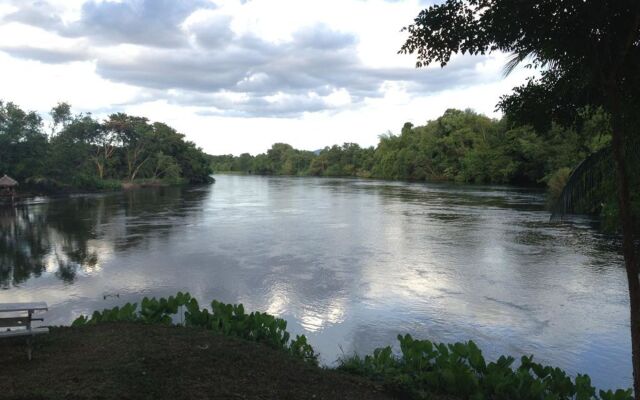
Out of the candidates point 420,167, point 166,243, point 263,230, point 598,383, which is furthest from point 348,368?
point 420,167

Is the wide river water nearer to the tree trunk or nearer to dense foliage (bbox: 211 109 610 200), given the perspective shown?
the tree trunk

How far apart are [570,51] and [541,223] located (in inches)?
805

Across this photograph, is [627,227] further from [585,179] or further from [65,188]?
[65,188]

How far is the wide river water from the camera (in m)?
8.23

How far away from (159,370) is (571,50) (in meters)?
5.01

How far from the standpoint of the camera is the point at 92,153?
59594mm

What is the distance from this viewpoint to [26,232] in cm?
2036

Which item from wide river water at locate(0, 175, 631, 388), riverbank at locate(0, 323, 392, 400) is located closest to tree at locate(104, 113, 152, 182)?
wide river water at locate(0, 175, 631, 388)

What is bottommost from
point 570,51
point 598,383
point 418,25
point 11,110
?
point 598,383

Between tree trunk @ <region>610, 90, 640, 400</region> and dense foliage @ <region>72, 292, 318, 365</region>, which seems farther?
dense foliage @ <region>72, 292, 318, 365</region>

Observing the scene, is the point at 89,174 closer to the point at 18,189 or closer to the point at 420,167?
the point at 18,189

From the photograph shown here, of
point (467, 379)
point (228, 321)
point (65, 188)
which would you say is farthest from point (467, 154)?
point (467, 379)

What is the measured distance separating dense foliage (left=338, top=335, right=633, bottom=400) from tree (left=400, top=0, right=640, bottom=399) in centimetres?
75

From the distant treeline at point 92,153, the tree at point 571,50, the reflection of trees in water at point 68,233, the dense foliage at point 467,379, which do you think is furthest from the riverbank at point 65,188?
the tree at point 571,50
